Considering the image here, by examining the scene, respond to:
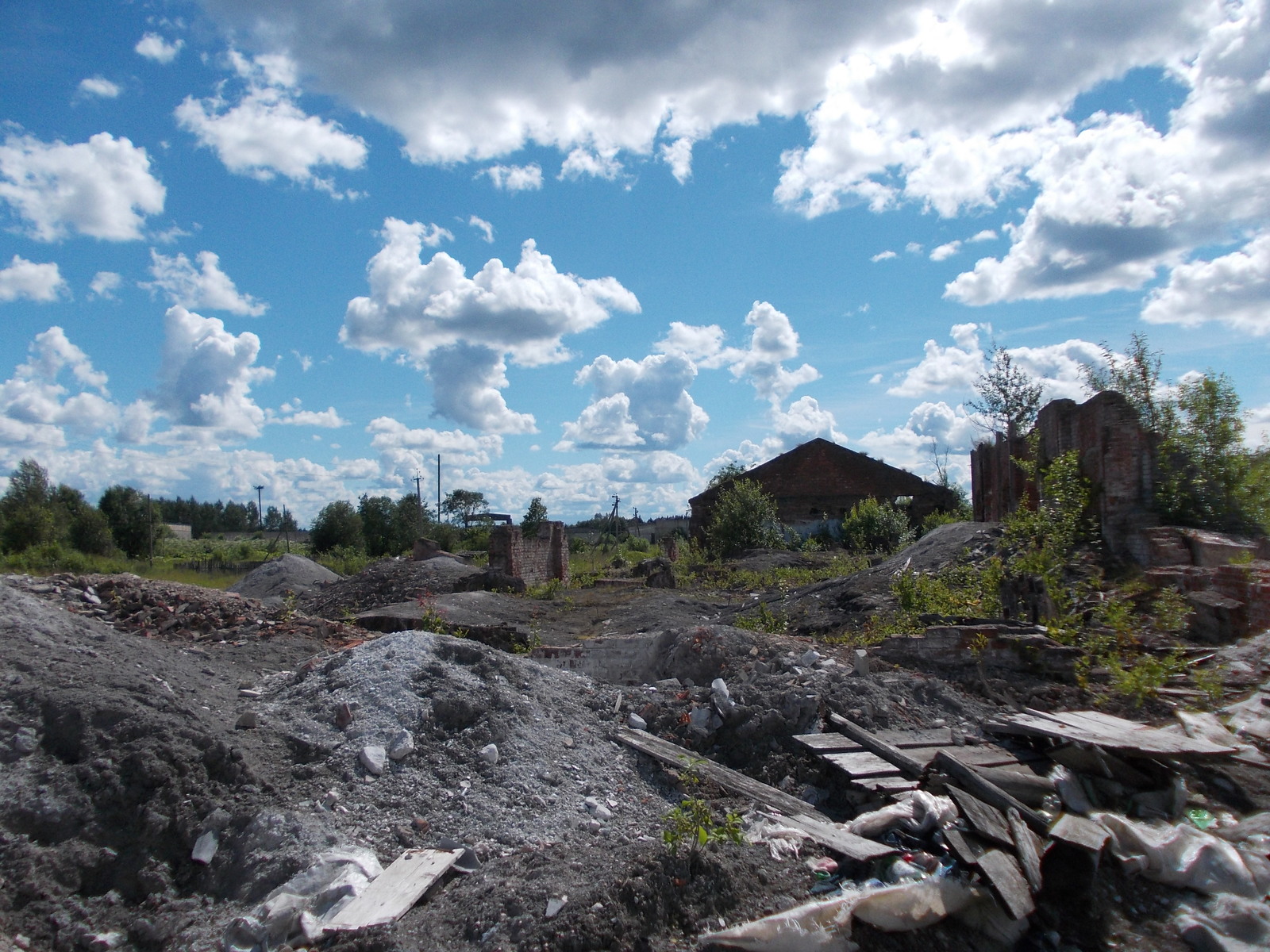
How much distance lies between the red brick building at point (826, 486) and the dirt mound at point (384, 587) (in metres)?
13.0

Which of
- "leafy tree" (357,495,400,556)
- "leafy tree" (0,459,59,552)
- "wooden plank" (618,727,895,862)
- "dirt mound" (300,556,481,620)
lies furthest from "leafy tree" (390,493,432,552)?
"wooden plank" (618,727,895,862)

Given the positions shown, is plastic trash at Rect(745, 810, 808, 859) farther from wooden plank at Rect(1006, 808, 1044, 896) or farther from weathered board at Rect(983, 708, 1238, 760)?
weathered board at Rect(983, 708, 1238, 760)

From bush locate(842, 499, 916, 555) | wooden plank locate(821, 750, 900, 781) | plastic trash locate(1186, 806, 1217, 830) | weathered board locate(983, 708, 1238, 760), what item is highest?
bush locate(842, 499, 916, 555)

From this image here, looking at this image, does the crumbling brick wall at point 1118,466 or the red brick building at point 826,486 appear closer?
the crumbling brick wall at point 1118,466

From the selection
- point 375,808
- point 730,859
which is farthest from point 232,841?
point 730,859

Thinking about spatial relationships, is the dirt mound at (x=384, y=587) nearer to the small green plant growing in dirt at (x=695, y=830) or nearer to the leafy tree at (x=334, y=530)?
the small green plant growing in dirt at (x=695, y=830)

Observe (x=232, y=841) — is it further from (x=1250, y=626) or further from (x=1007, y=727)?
(x=1250, y=626)

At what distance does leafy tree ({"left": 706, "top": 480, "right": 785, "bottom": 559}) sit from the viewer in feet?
78.4

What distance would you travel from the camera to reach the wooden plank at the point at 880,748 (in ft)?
14.8

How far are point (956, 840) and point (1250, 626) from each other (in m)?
5.09

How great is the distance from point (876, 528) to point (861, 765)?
1898 cm

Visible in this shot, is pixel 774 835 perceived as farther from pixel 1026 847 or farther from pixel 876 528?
pixel 876 528

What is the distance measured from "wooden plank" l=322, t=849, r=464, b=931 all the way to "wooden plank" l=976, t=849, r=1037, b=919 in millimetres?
2412

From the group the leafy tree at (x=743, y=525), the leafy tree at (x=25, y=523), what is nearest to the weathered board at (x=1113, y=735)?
the leafy tree at (x=743, y=525)
